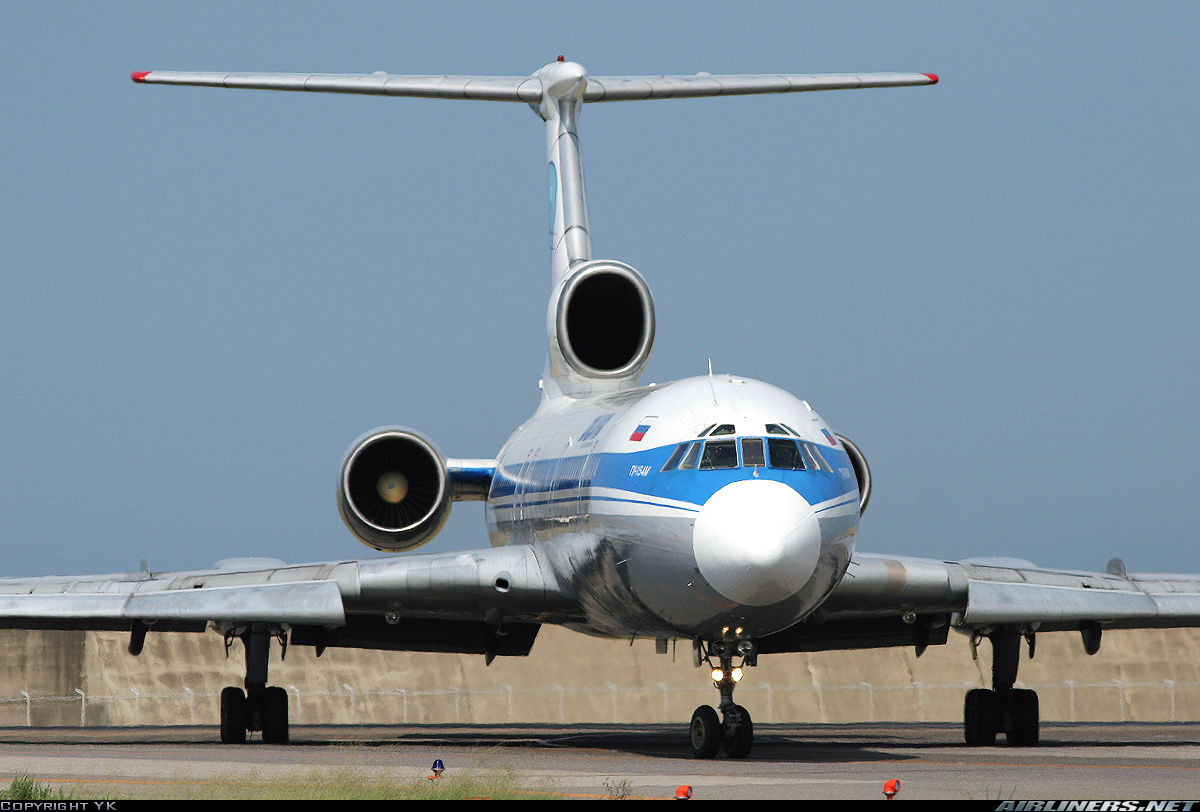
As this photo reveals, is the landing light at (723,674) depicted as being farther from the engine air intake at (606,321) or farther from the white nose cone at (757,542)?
the engine air intake at (606,321)

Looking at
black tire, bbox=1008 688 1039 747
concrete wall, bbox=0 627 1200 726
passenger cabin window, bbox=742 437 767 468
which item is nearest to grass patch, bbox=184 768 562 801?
passenger cabin window, bbox=742 437 767 468

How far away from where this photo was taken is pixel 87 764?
47.7ft

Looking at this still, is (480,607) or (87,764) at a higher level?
(480,607)

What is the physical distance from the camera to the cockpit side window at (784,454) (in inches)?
584

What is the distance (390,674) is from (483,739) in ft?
29.3

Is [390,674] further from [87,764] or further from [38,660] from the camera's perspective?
[87,764]

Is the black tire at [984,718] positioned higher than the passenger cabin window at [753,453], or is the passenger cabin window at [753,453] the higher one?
the passenger cabin window at [753,453]

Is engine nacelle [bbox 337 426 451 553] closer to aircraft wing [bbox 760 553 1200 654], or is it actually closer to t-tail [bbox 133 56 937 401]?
t-tail [bbox 133 56 937 401]

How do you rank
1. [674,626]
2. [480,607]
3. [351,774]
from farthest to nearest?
[480,607] < [674,626] < [351,774]

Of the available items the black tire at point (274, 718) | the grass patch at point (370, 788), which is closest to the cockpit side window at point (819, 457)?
the grass patch at point (370, 788)

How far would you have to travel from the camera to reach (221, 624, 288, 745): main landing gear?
66.1 ft

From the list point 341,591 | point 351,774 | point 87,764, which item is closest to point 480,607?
point 341,591

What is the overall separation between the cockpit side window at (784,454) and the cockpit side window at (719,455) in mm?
333

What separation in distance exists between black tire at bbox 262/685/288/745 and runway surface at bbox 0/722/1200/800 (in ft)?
1.41
